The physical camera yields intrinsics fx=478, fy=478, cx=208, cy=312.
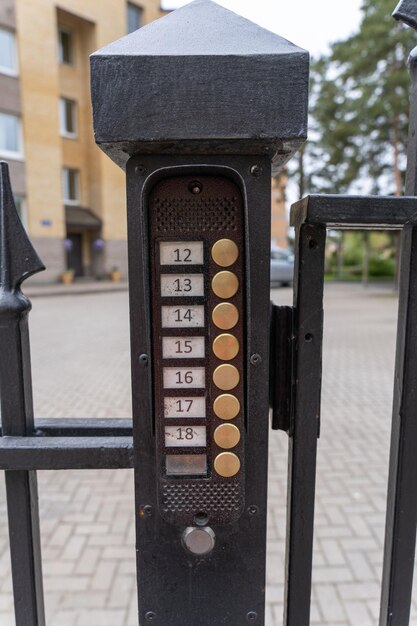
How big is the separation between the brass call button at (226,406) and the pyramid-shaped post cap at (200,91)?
18.3 inches

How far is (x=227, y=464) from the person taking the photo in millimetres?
932

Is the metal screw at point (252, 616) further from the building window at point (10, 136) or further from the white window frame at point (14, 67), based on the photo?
the white window frame at point (14, 67)

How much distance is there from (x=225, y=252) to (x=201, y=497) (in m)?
0.49

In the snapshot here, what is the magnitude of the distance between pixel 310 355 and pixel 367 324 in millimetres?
10657

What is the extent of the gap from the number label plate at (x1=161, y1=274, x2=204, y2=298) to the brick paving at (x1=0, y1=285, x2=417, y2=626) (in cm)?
183

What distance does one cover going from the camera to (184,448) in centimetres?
93

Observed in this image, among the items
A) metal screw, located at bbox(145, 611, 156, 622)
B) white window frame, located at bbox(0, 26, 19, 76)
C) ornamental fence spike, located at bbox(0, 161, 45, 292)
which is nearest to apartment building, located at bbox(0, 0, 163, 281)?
white window frame, located at bbox(0, 26, 19, 76)

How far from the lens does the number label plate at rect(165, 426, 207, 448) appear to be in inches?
36.4

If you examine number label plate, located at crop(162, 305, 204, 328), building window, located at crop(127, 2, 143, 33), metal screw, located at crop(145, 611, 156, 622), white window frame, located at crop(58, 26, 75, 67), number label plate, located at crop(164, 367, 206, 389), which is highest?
building window, located at crop(127, 2, 143, 33)

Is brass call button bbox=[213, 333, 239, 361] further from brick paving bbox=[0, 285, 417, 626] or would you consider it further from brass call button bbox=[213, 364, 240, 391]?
brick paving bbox=[0, 285, 417, 626]

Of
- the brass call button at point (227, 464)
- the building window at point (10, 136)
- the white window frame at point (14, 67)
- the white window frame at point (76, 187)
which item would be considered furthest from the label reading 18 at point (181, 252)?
the white window frame at point (76, 187)

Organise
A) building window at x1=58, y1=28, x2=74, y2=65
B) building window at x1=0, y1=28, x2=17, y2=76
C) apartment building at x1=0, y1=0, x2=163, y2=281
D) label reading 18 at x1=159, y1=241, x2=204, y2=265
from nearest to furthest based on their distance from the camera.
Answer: label reading 18 at x1=159, y1=241, x2=204, y2=265 → building window at x1=0, y1=28, x2=17, y2=76 → apartment building at x1=0, y1=0, x2=163, y2=281 → building window at x1=58, y1=28, x2=74, y2=65

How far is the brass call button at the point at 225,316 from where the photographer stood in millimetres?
880

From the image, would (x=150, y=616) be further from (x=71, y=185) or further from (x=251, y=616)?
(x=71, y=185)
